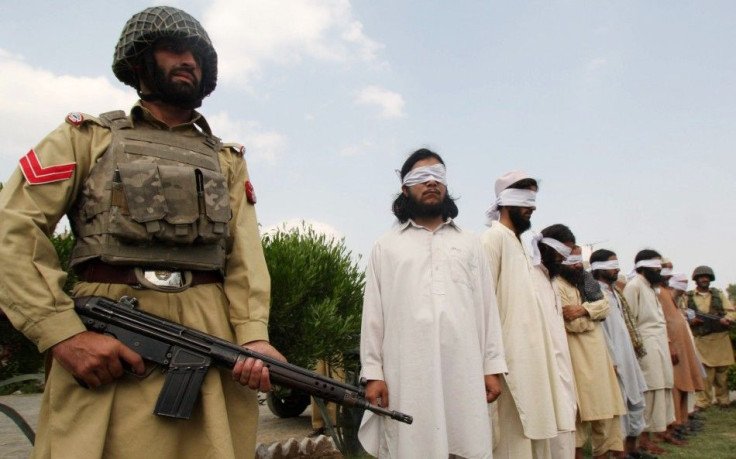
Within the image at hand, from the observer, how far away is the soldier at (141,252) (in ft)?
6.69

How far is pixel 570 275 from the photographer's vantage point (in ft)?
19.1

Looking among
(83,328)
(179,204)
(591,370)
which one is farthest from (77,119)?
(591,370)

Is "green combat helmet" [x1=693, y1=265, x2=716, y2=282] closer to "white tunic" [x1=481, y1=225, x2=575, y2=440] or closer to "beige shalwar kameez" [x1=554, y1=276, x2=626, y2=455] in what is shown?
"beige shalwar kameez" [x1=554, y1=276, x2=626, y2=455]

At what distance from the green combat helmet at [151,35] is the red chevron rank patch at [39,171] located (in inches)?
21.6

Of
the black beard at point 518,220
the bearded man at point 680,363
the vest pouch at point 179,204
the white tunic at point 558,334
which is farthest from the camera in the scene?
the bearded man at point 680,363

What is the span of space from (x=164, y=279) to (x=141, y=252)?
142mm

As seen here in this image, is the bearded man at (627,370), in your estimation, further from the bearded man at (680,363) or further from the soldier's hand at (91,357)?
the soldier's hand at (91,357)

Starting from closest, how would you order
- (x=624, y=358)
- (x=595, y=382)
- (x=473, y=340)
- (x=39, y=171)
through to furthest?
(x=39, y=171)
(x=473, y=340)
(x=595, y=382)
(x=624, y=358)

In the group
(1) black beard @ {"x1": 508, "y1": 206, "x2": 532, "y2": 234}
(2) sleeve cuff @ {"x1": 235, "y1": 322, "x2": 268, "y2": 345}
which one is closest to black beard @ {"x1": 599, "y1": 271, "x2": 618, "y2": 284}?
(1) black beard @ {"x1": 508, "y1": 206, "x2": 532, "y2": 234}

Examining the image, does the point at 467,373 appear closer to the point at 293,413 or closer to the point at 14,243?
the point at 14,243

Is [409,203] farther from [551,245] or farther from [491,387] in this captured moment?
[551,245]

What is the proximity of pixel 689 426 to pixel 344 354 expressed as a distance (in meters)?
5.43

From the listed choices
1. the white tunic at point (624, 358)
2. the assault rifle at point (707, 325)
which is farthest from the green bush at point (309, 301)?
the assault rifle at point (707, 325)

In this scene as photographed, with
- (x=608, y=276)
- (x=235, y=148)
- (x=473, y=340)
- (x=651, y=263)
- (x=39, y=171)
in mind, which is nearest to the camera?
(x=39, y=171)
